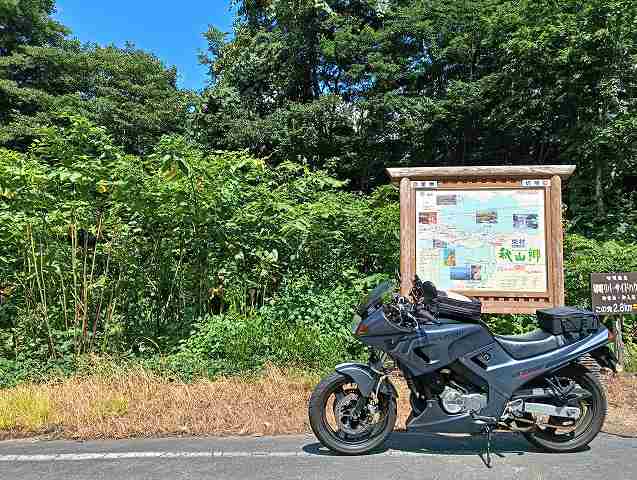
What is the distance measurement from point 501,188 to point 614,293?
6.17 ft

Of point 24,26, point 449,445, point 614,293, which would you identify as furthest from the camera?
point 24,26

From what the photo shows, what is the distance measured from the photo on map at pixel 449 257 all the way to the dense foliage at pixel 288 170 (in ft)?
4.25

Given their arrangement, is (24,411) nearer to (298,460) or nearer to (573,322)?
(298,460)

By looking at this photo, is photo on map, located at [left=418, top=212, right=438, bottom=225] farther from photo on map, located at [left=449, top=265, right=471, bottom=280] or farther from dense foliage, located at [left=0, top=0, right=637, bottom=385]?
dense foliage, located at [left=0, top=0, right=637, bottom=385]

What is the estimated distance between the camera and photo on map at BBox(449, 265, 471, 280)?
6.81m

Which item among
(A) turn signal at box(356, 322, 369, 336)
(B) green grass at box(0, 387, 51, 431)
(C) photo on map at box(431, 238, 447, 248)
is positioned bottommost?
(B) green grass at box(0, 387, 51, 431)

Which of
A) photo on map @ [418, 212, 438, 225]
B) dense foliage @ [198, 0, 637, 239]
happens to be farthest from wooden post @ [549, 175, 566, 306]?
dense foliage @ [198, 0, 637, 239]

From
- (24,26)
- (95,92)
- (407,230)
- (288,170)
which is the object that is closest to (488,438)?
(407,230)

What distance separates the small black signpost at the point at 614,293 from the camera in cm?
694

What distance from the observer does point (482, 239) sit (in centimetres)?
680

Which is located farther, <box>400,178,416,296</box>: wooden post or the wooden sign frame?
<box>400,178,416,296</box>: wooden post

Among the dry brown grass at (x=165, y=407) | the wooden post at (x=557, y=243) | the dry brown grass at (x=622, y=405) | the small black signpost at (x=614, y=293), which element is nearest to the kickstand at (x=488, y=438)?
the dry brown grass at (x=165, y=407)

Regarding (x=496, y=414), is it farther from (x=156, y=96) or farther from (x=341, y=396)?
(x=156, y=96)

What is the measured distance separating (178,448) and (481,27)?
1329cm
